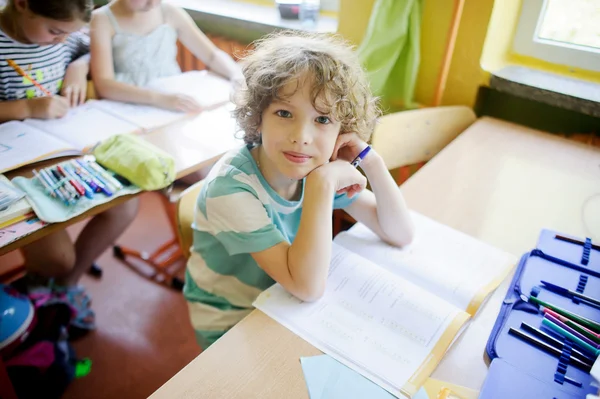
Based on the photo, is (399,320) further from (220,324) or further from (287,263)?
(220,324)

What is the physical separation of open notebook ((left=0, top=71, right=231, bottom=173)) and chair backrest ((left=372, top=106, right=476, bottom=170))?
62 cm

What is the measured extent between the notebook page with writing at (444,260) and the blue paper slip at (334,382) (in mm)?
267

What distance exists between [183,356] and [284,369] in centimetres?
109

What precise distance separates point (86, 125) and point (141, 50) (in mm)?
547

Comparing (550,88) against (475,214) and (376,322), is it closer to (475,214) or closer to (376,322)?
(475,214)

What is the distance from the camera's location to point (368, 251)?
3.13 ft

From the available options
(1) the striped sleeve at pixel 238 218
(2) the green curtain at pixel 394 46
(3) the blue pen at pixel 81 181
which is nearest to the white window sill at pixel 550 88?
(2) the green curtain at pixel 394 46

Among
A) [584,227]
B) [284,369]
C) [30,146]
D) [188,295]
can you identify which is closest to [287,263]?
[284,369]

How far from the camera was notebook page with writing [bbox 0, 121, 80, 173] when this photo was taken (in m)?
1.16

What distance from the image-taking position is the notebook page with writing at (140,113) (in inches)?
57.2

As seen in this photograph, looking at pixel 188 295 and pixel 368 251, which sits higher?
pixel 368 251

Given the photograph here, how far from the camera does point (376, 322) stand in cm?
75

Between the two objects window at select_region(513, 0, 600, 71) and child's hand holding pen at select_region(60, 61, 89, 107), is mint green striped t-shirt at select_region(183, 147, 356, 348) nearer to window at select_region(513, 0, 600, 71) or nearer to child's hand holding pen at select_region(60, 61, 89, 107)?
child's hand holding pen at select_region(60, 61, 89, 107)

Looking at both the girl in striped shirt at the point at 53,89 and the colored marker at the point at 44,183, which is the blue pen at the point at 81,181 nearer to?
the colored marker at the point at 44,183
